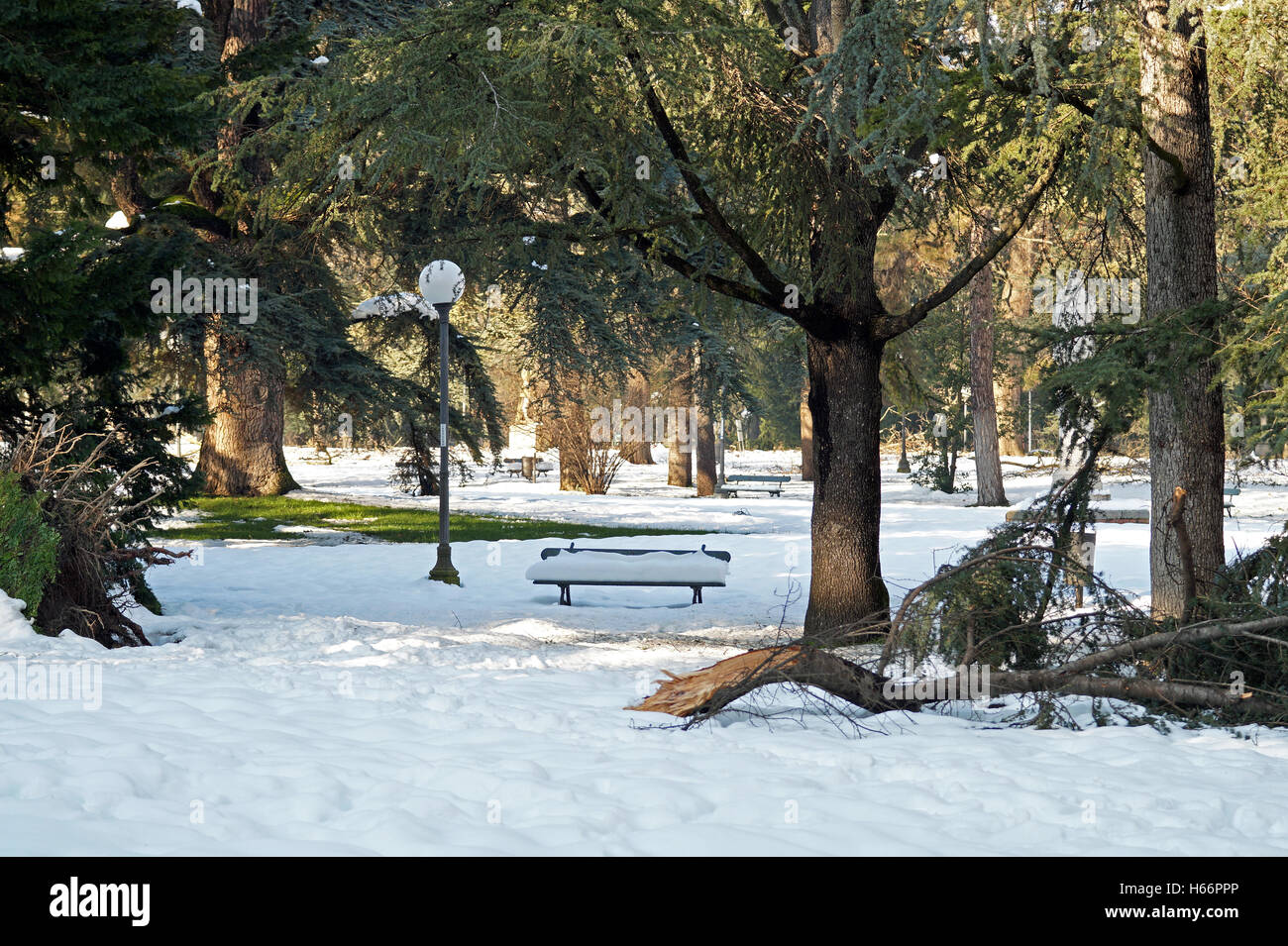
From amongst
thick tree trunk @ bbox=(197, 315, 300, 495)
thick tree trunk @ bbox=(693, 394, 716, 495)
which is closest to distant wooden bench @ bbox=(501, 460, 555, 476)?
thick tree trunk @ bbox=(693, 394, 716, 495)

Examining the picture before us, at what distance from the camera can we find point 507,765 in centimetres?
538

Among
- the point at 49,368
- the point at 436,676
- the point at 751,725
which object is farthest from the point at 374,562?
the point at 751,725

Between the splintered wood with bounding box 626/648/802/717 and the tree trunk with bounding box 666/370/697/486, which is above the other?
the tree trunk with bounding box 666/370/697/486

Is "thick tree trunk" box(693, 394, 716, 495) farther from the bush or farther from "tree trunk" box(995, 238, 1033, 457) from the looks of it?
the bush

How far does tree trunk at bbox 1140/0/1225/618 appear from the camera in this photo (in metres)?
9.12

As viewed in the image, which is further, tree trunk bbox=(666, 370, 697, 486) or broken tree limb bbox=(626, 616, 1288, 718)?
tree trunk bbox=(666, 370, 697, 486)

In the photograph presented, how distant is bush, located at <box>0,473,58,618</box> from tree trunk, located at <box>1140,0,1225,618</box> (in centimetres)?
799

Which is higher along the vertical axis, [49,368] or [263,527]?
[49,368]

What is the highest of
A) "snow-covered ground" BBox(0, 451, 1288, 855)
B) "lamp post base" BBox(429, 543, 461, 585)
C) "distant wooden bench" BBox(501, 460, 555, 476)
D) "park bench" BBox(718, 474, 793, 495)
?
"distant wooden bench" BBox(501, 460, 555, 476)

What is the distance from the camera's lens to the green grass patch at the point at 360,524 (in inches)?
709

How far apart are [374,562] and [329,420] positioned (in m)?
4.91

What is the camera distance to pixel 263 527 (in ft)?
60.0

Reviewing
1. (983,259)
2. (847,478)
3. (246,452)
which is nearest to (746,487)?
(246,452)
